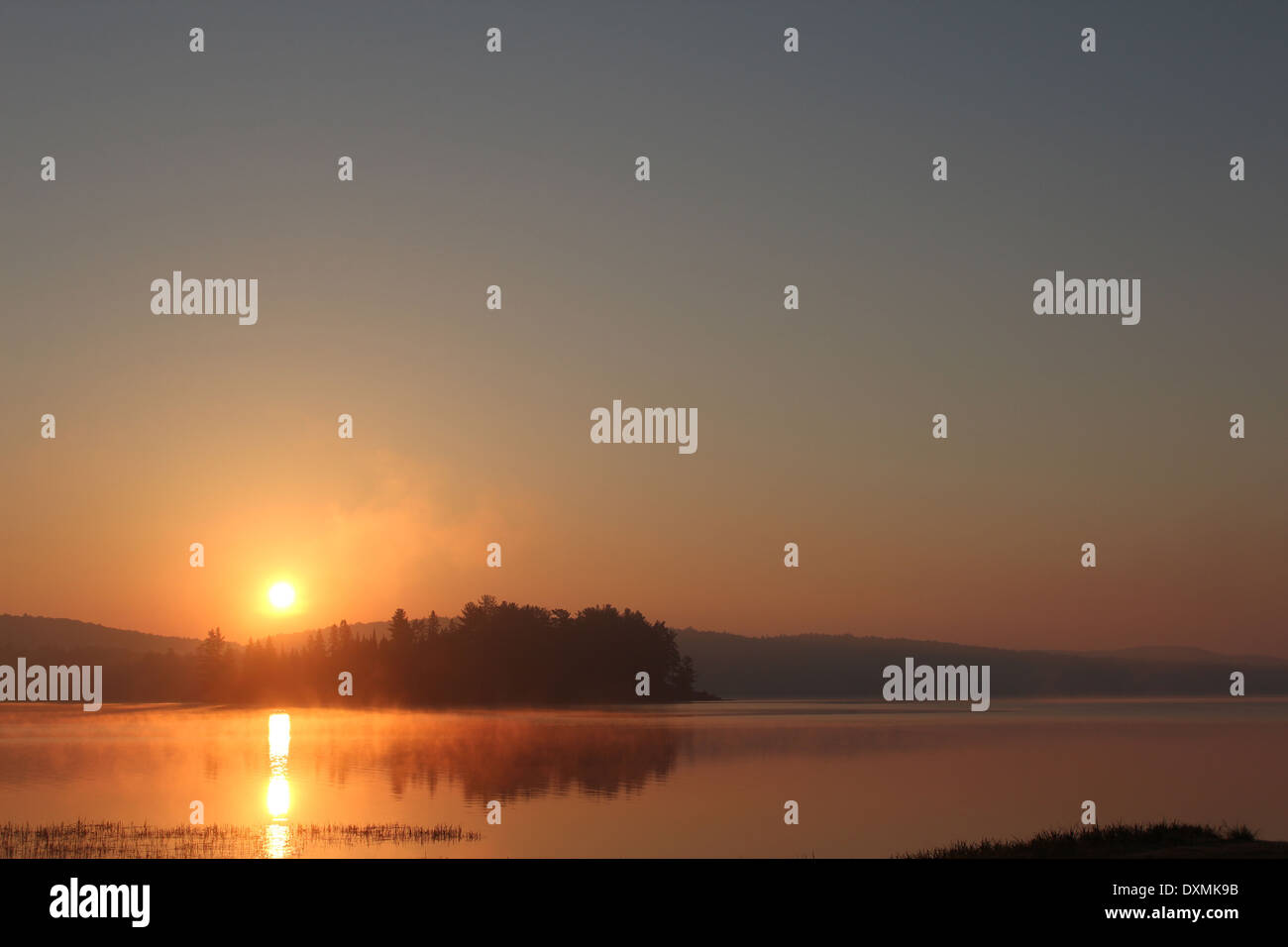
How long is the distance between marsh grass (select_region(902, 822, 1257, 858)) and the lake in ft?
33.4

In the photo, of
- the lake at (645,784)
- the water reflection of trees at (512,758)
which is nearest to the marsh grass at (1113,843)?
the lake at (645,784)

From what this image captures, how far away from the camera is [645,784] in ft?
211

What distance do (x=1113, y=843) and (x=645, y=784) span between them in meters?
36.0

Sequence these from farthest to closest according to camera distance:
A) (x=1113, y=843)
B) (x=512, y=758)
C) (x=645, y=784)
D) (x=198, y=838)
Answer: (x=512, y=758) → (x=645, y=784) → (x=198, y=838) → (x=1113, y=843)

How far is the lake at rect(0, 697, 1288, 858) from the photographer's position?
46.5 metres

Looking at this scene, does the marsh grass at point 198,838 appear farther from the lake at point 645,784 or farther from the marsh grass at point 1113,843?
the marsh grass at point 1113,843

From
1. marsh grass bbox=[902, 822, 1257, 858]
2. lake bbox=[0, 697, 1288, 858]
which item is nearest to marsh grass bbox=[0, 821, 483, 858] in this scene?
lake bbox=[0, 697, 1288, 858]

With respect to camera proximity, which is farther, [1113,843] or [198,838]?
[198,838]

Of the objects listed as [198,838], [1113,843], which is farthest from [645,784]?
[1113,843]

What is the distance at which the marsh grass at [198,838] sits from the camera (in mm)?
37344

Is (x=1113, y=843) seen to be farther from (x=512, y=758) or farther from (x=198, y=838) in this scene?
(x=512, y=758)

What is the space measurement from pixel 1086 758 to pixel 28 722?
11119cm

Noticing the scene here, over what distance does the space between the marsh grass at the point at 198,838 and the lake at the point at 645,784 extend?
372mm

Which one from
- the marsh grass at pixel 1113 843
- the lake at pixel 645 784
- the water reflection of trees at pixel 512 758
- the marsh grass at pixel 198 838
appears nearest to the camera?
the marsh grass at pixel 1113 843
